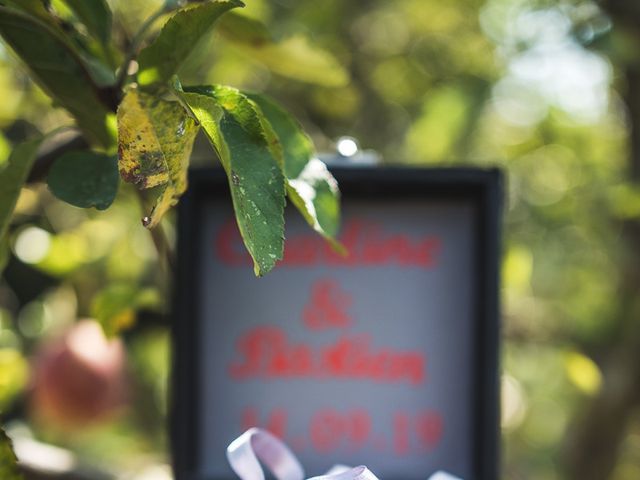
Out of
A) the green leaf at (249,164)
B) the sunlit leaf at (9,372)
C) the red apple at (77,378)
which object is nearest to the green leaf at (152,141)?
the green leaf at (249,164)

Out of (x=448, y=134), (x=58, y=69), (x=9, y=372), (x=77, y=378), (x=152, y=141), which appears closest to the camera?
(x=152, y=141)

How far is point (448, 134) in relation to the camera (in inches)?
40.4

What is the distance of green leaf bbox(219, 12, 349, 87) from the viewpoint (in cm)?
59

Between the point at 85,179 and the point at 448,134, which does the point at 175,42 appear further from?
the point at 448,134

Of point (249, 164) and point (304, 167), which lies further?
point (304, 167)

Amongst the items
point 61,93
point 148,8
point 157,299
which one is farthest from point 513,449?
point 61,93

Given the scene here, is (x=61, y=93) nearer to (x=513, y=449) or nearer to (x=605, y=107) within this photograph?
(x=605, y=107)

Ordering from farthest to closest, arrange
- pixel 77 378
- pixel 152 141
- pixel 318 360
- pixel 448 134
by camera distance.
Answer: pixel 77 378, pixel 448 134, pixel 318 360, pixel 152 141

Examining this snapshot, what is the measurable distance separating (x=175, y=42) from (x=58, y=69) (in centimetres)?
8

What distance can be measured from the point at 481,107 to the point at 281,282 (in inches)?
22.2

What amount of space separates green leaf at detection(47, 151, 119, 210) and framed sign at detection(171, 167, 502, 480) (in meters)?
0.13

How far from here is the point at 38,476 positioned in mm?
799

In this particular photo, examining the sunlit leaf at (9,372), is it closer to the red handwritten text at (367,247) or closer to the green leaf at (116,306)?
the green leaf at (116,306)

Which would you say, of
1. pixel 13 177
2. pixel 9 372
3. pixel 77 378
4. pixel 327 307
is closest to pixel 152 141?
pixel 13 177
